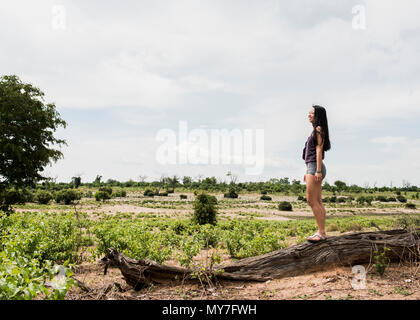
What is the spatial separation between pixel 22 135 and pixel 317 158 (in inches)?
669

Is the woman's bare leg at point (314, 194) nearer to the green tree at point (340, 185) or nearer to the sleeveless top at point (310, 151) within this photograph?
the sleeveless top at point (310, 151)

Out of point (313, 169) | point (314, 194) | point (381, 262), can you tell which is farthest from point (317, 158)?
point (381, 262)

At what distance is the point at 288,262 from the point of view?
593 cm

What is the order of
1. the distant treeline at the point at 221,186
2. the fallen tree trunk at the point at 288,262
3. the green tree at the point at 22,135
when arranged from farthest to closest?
the distant treeline at the point at 221,186 < the green tree at the point at 22,135 < the fallen tree trunk at the point at 288,262

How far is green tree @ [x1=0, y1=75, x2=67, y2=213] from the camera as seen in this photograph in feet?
54.9

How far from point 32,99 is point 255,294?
57.8 ft

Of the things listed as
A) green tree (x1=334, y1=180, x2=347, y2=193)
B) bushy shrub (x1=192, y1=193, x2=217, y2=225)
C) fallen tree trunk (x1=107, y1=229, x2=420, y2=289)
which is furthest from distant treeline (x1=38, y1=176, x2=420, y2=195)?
fallen tree trunk (x1=107, y1=229, x2=420, y2=289)

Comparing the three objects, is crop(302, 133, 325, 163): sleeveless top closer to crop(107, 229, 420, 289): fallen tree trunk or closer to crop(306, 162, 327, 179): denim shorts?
crop(306, 162, 327, 179): denim shorts

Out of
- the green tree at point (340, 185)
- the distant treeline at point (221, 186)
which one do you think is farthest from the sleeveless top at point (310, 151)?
the green tree at point (340, 185)

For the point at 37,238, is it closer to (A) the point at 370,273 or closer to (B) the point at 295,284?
(B) the point at 295,284

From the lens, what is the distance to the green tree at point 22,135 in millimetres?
16719

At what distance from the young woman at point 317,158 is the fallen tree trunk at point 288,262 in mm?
709

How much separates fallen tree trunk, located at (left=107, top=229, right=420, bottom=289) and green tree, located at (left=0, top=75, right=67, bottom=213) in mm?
13348
